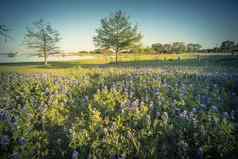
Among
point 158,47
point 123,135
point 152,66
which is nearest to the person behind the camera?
point 123,135

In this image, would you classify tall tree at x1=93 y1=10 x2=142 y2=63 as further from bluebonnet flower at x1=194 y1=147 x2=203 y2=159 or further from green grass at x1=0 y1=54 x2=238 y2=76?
bluebonnet flower at x1=194 y1=147 x2=203 y2=159

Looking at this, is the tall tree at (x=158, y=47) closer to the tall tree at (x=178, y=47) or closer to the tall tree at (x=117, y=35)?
the tall tree at (x=178, y=47)

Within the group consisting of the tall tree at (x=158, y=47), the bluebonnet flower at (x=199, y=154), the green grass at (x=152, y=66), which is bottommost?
the bluebonnet flower at (x=199, y=154)

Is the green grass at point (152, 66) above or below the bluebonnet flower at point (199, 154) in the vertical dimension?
above

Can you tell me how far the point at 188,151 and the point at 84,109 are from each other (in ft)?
9.17

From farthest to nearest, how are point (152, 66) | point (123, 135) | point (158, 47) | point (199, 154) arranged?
1. point (158, 47)
2. point (152, 66)
3. point (123, 135)
4. point (199, 154)

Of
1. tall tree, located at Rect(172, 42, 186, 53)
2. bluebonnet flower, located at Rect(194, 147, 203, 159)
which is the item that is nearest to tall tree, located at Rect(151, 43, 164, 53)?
tall tree, located at Rect(172, 42, 186, 53)

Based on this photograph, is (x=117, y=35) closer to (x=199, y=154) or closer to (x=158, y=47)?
(x=199, y=154)

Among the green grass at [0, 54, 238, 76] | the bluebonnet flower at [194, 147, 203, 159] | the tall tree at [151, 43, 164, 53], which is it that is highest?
the tall tree at [151, 43, 164, 53]

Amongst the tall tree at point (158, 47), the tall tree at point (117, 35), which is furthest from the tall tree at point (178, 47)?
the tall tree at point (117, 35)

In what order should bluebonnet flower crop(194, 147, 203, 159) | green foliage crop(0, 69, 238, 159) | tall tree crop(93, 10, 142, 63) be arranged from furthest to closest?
tall tree crop(93, 10, 142, 63) < green foliage crop(0, 69, 238, 159) < bluebonnet flower crop(194, 147, 203, 159)

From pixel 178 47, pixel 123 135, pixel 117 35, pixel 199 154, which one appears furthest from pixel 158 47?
pixel 199 154

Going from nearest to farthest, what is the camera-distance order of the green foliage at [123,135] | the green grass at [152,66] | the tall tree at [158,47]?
the green foliage at [123,135], the green grass at [152,66], the tall tree at [158,47]

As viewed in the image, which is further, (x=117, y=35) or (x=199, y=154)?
(x=117, y=35)
